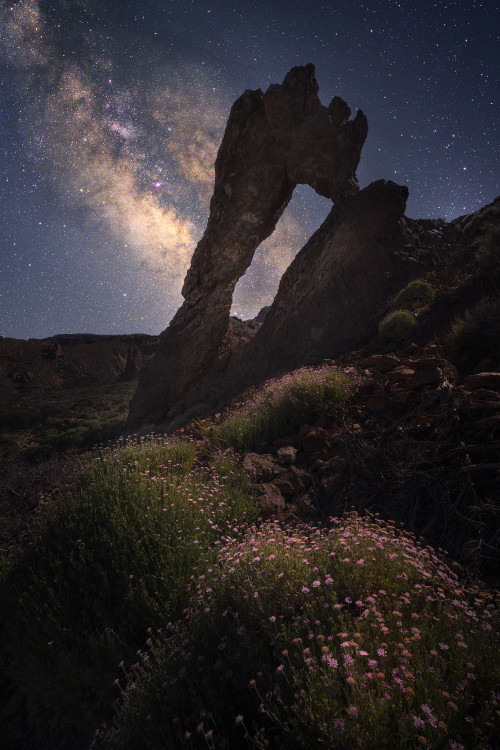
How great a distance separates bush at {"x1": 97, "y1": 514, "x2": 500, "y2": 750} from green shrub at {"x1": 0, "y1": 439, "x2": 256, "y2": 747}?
463mm

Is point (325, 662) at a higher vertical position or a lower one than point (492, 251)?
lower

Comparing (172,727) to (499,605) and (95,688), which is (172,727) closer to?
(95,688)

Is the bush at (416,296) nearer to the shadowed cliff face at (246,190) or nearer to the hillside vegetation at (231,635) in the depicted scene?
the shadowed cliff face at (246,190)

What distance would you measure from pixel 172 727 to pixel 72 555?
6.56 ft

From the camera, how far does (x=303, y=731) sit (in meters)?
1.39

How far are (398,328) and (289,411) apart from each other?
4.69 m

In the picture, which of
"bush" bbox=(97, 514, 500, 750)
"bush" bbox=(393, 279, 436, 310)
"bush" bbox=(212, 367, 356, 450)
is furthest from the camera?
"bush" bbox=(393, 279, 436, 310)

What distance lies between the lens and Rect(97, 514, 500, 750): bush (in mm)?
1312

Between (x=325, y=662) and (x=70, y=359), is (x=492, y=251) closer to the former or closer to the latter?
(x=325, y=662)

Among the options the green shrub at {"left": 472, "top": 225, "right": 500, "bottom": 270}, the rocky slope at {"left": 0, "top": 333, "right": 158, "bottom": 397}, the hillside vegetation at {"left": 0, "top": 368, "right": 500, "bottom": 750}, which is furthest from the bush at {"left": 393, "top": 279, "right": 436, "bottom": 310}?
the rocky slope at {"left": 0, "top": 333, "right": 158, "bottom": 397}

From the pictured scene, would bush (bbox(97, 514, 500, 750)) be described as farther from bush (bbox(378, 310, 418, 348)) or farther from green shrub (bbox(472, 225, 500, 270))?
green shrub (bbox(472, 225, 500, 270))

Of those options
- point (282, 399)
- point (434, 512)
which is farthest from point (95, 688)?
point (282, 399)

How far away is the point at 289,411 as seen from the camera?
6.51m

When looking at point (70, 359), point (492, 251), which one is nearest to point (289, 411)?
point (492, 251)
